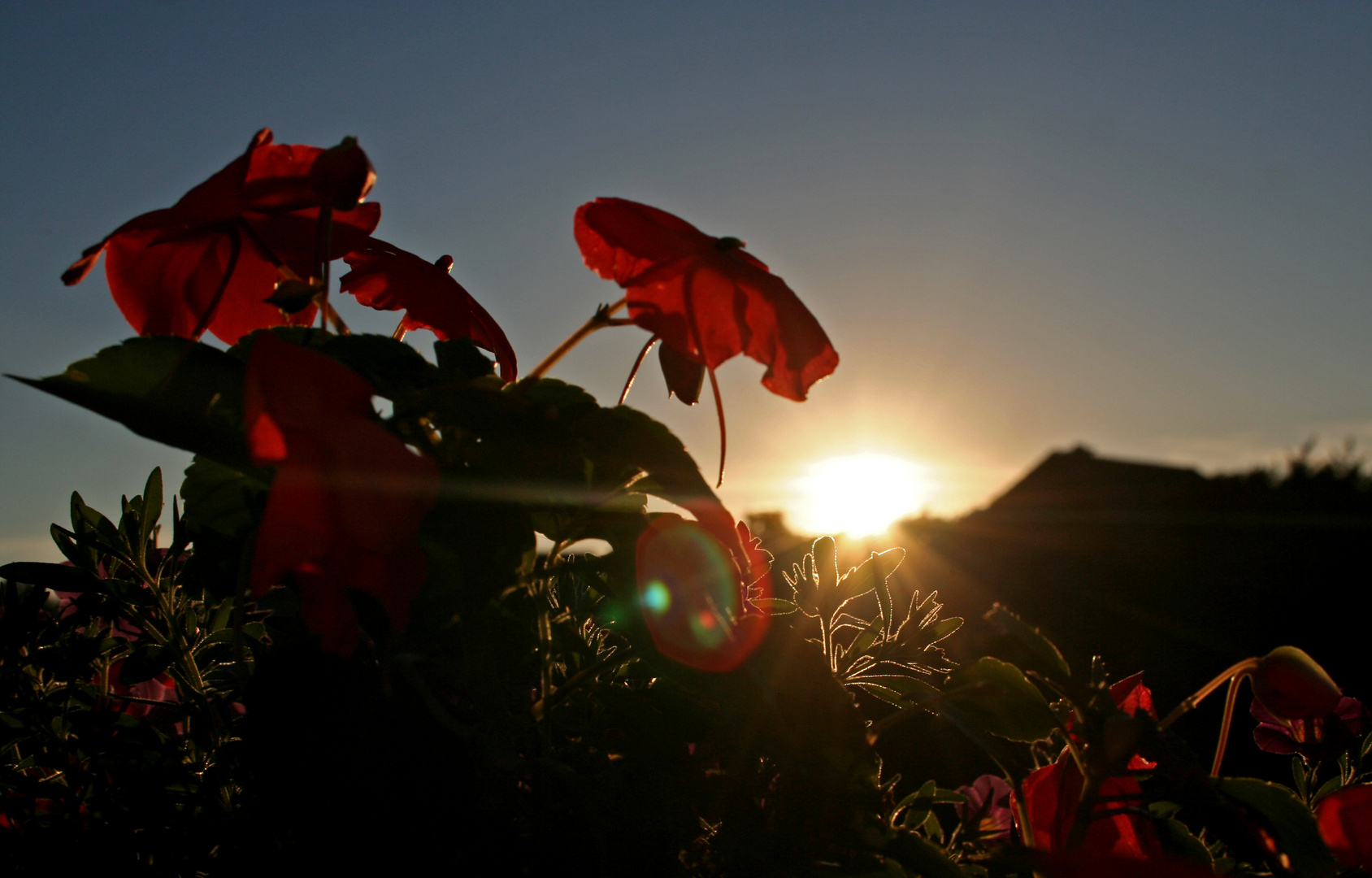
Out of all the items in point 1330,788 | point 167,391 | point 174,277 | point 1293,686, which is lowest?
point 1330,788

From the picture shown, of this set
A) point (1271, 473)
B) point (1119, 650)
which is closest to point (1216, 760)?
point (1119, 650)

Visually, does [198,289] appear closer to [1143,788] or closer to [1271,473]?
[1143,788]

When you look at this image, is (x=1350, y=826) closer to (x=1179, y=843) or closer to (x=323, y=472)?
(x=1179, y=843)

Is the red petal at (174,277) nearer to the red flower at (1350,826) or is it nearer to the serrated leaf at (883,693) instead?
the serrated leaf at (883,693)

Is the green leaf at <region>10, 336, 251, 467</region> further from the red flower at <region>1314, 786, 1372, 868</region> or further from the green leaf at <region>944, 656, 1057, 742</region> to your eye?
the red flower at <region>1314, 786, 1372, 868</region>

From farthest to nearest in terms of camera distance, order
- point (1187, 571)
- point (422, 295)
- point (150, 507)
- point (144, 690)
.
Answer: point (1187, 571) → point (144, 690) → point (150, 507) → point (422, 295)

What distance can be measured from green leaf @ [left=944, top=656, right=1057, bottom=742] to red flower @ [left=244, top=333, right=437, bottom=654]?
0.31 metres

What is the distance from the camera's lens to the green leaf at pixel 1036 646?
0.44 m

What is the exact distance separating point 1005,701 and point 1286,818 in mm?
138

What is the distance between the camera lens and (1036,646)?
0.44 meters

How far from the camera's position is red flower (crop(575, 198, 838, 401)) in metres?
0.45

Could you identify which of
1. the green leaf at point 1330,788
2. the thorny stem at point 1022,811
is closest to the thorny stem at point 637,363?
the thorny stem at point 1022,811

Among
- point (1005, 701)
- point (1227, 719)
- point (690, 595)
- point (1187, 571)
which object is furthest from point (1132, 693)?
point (1187, 571)

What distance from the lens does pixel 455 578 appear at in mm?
369
